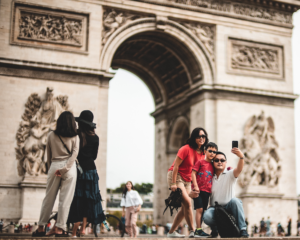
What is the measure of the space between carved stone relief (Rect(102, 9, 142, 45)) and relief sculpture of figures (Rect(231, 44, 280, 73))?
20.1 ft

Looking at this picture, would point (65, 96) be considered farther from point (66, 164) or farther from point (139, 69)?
point (66, 164)

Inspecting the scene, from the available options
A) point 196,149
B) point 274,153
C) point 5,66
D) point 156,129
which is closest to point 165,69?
point 156,129

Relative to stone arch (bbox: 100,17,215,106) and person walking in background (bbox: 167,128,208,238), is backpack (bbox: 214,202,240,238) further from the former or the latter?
stone arch (bbox: 100,17,215,106)

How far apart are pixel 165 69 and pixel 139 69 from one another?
8.14 feet

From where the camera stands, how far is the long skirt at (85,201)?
26.8 feet

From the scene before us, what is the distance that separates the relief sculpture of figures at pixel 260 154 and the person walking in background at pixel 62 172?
16.9 metres

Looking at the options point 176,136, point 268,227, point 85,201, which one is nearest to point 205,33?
point 176,136

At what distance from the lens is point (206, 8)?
24234 mm

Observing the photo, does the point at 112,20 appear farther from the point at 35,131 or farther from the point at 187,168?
the point at 187,168

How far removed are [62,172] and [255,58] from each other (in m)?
19.2

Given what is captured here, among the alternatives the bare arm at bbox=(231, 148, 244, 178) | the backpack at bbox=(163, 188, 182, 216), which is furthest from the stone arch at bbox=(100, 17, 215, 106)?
the bare arm at bbox=(231, 148, 244, 178)

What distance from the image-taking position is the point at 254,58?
82.2 feet

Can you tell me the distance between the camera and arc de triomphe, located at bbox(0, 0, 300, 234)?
19812 millimetres

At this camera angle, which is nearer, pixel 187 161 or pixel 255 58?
pixel 187 161
